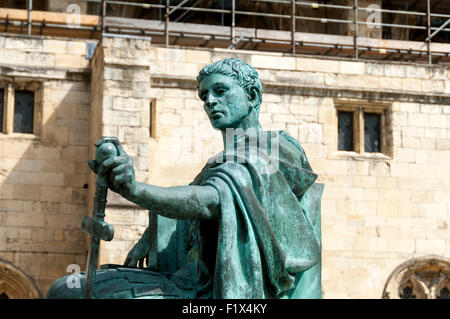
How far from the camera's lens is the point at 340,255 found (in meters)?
18.7

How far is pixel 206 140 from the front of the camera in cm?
1820

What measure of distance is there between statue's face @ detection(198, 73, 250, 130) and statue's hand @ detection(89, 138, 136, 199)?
28.8 inches

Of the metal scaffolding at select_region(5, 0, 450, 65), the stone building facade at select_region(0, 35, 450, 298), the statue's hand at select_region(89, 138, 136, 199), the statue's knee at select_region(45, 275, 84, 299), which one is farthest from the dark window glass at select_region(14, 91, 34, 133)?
the statue's hand at select_region(89, 138, 136, 199)

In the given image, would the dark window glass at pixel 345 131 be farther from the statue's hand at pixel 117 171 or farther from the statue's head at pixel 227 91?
the statue's hand at pixel 117 171

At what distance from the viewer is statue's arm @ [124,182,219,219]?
165 inches

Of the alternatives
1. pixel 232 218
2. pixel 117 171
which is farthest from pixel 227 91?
pixel 117 171

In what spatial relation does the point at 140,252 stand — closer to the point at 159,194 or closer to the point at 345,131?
the point at 159,194

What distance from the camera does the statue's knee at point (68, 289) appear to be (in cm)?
425

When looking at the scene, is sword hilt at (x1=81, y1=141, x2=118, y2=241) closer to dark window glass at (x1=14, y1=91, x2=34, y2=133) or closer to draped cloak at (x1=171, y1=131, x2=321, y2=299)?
draped cloak at (x1=171, y1=131, x2=321, y2=299)

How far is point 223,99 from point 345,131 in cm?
1491

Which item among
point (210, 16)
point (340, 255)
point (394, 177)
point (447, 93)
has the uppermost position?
point (210, 16)
